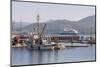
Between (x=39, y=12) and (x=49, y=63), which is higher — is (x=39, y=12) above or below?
above

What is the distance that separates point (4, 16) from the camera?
104 inches

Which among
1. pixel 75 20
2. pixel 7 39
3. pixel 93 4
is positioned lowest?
pixel 7 39

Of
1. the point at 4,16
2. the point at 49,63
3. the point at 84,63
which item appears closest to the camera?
the point at 4,16

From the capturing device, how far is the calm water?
2.71 metres

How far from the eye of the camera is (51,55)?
2848mm

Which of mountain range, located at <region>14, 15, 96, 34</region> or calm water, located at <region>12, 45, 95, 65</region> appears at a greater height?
mountain range, located at <region>14, 15, 96, 34</region>

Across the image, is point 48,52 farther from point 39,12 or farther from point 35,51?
point 39,12

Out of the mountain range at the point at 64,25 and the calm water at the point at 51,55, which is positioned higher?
the mountain range at the point at 64,25

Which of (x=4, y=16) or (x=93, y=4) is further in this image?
(x=93, y=4)

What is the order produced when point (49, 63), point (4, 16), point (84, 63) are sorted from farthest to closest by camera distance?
1. point (84, 63)
2. point (49, 63)
3. point (4, 16)

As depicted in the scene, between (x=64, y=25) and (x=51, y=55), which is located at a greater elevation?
(x=64, y=25)

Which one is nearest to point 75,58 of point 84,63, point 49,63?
point 84,63

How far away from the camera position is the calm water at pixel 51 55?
2.71 m

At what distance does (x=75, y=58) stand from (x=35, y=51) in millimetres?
526
